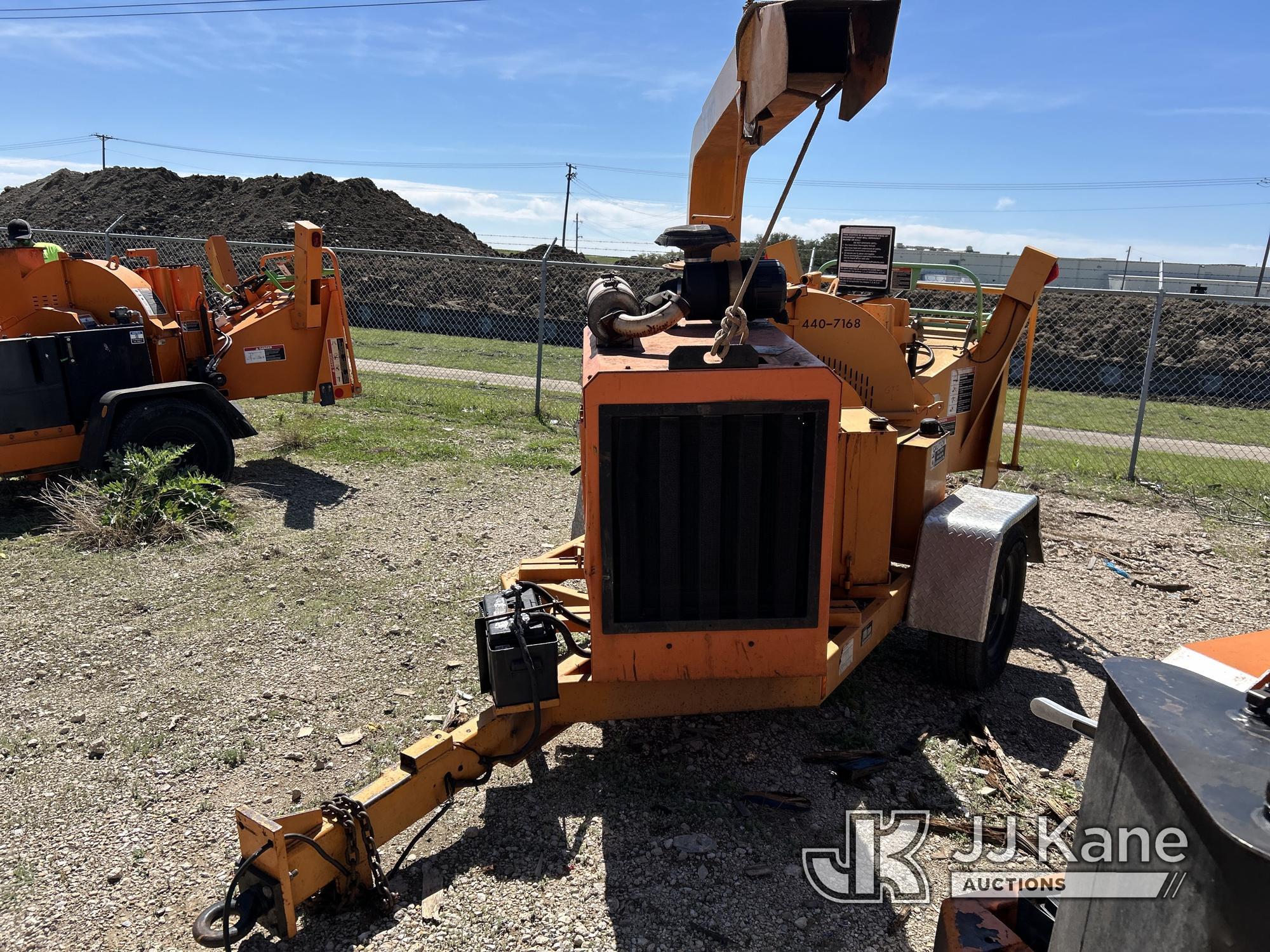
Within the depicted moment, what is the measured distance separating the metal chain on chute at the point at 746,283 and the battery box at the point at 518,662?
125 cm

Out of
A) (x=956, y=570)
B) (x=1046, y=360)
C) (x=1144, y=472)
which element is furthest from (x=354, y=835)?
(x=1046, y=360)

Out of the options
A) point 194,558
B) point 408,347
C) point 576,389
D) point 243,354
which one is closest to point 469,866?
point 194,558

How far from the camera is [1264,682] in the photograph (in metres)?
1.69

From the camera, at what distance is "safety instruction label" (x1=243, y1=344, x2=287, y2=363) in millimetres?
8398

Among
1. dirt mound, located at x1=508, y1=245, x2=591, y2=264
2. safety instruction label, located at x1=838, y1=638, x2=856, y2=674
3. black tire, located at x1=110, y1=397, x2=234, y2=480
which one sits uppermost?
dirt mound, located at x1=508, y1=245, x2=591, y2=264

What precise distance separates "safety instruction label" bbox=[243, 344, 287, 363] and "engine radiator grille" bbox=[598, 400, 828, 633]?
6.51 metres

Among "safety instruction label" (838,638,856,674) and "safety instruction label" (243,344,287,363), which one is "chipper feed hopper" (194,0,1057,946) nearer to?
"safety instruction label" (838,638,856,674)

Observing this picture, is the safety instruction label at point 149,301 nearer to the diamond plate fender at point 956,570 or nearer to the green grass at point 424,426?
the green grass at point 424,426

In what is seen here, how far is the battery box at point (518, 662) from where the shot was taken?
10.6 feet

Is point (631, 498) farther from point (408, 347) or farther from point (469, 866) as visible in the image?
point (408, 347)

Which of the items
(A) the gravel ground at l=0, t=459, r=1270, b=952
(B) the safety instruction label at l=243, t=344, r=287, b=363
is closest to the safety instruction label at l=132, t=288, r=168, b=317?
(B) the safety instruction label at l=243, t=344, r=287, b=363

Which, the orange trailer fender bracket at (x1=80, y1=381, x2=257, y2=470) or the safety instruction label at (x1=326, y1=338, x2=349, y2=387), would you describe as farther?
the safety instruction label at (x1=326, y1=338, x2=349, y2=387)

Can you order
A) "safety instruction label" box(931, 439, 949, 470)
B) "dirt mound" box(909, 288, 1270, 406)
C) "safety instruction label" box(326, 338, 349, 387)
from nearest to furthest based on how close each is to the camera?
"safety instruction label" box(931, 439, 949, 470)
"safety instruction label" box(326, 338, 349, 387)
"dirt mound" box(909, 288, 1270, 406)

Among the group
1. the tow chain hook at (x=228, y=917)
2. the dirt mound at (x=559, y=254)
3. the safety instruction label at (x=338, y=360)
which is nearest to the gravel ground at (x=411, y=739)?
the tow chain hook at (x=228, y=917)
